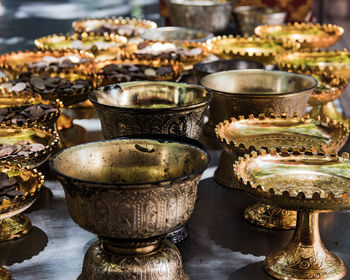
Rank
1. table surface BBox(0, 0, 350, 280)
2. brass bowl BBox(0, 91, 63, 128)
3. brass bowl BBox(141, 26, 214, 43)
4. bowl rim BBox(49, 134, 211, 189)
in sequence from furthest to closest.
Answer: brass bowl BBox(141, 26, 214, 43)
brass bowl BBox(0, 91, 63, 128)
table surface BBox(0, 0, 350, 280)
bowl rim BBox(49, 134, 211, 189)

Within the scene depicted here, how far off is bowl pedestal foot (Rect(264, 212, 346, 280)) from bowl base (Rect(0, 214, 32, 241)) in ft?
1.82

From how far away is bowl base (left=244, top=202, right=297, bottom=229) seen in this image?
149cm

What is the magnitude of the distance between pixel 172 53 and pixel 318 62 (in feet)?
1.79

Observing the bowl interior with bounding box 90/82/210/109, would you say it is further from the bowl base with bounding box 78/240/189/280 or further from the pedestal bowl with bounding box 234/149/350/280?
the bowl base with bounding box 78/240/189/280

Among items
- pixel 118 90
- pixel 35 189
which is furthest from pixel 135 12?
pixel 35 189

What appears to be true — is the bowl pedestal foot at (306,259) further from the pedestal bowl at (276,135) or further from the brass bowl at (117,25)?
the brass bowl at (117,25)

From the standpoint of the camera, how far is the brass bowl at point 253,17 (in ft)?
12.4

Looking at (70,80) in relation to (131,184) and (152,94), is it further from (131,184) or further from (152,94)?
(131,184)

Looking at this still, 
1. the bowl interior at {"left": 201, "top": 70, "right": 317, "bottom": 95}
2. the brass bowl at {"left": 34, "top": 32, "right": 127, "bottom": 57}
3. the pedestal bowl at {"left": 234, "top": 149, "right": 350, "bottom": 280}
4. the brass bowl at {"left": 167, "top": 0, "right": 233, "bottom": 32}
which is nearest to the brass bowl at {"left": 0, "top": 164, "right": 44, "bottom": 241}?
the pedestal bowl at {"left": 234, "top": 149, "right": 350, "bottom": 280}

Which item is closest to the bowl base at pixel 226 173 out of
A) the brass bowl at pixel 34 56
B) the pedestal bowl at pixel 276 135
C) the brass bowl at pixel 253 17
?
the pedestal bowl at pixel 276 135

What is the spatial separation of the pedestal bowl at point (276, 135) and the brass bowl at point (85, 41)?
125 cm

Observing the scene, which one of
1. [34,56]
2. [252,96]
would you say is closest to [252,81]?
[252,96]

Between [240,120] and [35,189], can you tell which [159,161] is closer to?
[35,189]

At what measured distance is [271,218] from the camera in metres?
1.50
